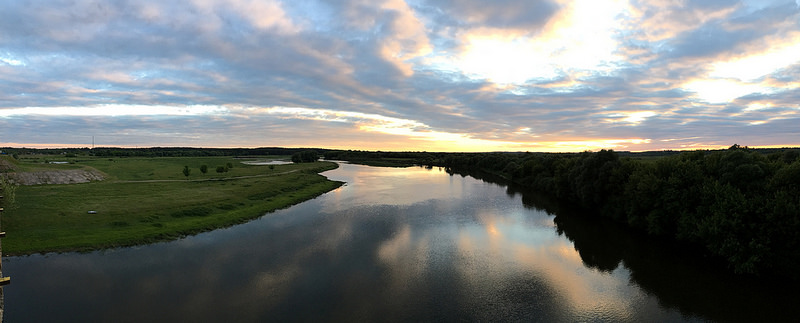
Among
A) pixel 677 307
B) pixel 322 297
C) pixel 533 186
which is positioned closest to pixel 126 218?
pixel 322 297

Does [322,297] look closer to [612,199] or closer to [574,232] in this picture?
[574,232]

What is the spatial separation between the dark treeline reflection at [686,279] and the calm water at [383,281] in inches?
5.5

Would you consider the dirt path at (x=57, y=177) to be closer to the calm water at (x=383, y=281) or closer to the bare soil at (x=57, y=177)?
the bare soil at (x=57, y=177)

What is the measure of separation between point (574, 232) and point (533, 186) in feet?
133

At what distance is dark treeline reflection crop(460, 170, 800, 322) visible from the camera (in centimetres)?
2205

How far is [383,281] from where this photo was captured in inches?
979

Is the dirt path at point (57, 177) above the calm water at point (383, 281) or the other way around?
above

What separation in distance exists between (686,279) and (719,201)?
27.6ft

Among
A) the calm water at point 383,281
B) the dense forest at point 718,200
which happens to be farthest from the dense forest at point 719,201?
the calm water at point 383,281

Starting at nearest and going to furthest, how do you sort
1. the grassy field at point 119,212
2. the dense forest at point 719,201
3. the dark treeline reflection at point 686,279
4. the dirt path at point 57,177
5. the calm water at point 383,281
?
1. the calm water at point 383,281
2. the dark treeline reflection at point 686,279
3. the dense forest at point 719,201
4. the grassy field at point 119,212
5. the dirt path at point 57,177

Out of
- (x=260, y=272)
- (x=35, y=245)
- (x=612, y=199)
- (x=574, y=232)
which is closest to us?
(x=260, y=272)

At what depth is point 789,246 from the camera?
1037 inches

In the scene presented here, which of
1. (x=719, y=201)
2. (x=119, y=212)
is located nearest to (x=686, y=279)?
(x=719, y=201)

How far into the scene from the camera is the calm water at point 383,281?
2056 centimetres
